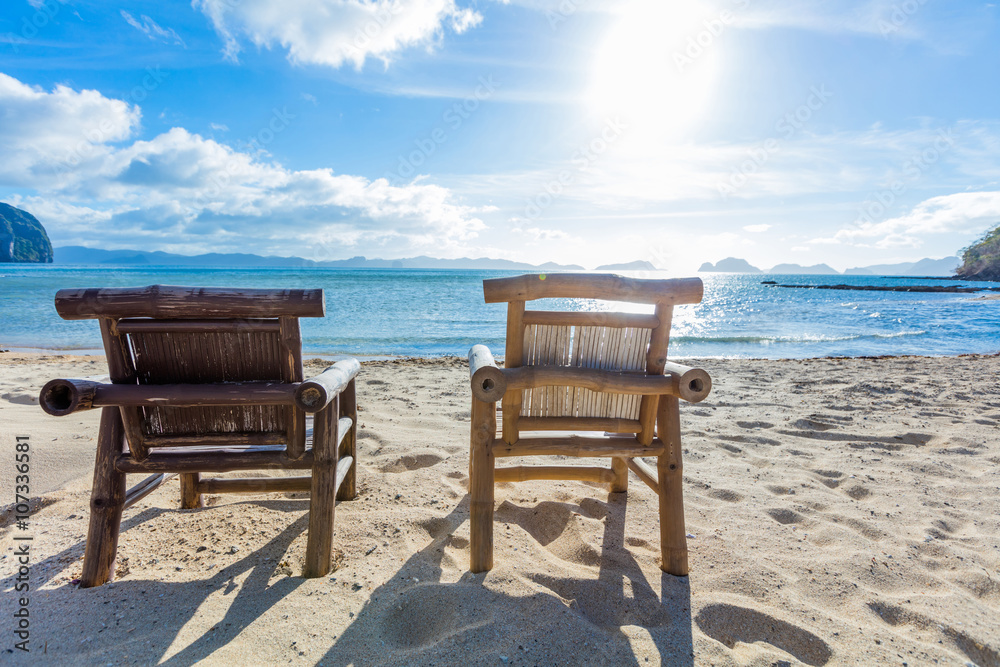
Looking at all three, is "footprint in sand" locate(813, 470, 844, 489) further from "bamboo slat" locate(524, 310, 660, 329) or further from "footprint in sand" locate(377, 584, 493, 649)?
"footprint in sand" locate(377, 584, 493, 649)

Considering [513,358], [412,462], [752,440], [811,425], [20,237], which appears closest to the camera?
[513,358]

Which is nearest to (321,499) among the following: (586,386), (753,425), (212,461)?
(212,461)

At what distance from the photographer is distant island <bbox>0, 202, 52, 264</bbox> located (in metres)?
106

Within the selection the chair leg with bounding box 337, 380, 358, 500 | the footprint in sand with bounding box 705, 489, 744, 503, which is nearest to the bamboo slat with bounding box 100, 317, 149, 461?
the chair leg with bounding box 337, 380, 358, 500

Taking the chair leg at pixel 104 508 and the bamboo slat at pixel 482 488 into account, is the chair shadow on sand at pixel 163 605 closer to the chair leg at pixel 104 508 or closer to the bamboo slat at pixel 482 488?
the chair leg at pixel 104 508

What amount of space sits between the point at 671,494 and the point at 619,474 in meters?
0.87

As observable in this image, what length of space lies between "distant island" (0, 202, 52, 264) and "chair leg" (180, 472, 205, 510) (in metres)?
151

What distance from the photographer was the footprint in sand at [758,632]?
2098 millimetres

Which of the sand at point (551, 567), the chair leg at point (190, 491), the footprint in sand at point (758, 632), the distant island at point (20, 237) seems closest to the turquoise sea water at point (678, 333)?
the sand at point (551, 567)

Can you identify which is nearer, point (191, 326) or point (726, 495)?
point (191, 326)

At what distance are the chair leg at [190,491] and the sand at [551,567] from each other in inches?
4.1

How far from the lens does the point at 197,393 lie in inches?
88.6

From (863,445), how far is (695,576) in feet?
10.7

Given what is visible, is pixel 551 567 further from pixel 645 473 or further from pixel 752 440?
pixel 752 440
